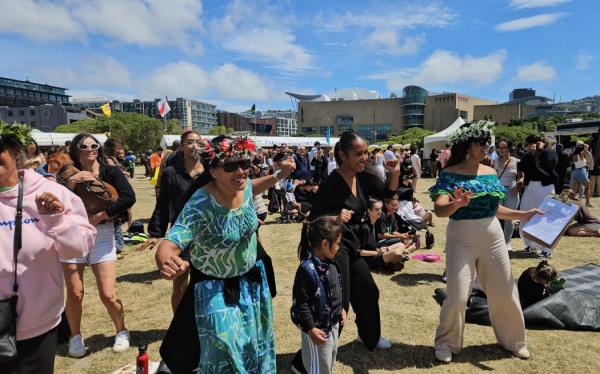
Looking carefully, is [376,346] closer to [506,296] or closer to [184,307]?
[506,296]

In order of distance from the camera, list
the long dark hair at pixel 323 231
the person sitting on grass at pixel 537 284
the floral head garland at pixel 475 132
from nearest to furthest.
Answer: the long dark hair at pixel 323 231
the floral head garland at pixel 475 132
the person sitting on grass at pixel 537 284

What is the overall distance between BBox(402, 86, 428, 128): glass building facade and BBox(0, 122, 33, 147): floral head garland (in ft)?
430

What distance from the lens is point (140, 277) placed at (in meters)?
6.69

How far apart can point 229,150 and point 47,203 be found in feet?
3.44

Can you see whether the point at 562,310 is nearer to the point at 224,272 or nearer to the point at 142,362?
the point at 224,272

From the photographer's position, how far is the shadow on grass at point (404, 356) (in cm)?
384

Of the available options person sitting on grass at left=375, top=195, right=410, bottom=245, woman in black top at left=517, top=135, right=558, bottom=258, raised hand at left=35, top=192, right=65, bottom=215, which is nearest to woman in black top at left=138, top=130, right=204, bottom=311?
raised hand at left=35, top=192, right=65, bottom=215

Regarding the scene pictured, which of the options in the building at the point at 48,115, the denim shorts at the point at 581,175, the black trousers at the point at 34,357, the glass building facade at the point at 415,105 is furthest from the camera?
the glass building facade at the point at 415,105

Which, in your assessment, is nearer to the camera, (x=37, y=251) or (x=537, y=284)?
(x=37, y=251)

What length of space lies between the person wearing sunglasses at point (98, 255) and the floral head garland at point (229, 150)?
1653 mm

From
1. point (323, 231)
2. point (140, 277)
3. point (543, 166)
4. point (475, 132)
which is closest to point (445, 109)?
point (543, 166)

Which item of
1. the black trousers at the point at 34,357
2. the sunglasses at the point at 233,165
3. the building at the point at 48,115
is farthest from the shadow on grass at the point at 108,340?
the building at the point at 48,115

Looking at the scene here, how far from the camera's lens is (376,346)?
4.08 metres

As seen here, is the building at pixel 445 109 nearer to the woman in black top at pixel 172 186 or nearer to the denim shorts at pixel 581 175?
the denim shorts at pixel 581 175
